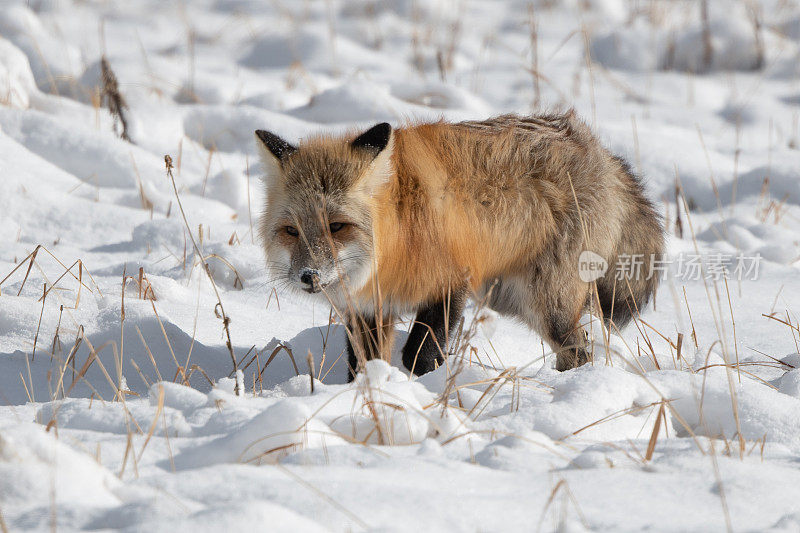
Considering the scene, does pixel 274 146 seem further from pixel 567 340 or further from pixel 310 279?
pixel 567 340

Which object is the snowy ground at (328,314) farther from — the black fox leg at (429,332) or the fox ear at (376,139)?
the fox ear at (376,139)

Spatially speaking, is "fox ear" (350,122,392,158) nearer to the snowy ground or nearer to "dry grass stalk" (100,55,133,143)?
the snowy ground

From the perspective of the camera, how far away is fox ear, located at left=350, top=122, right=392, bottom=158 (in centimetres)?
408

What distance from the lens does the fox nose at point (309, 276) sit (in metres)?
3.82

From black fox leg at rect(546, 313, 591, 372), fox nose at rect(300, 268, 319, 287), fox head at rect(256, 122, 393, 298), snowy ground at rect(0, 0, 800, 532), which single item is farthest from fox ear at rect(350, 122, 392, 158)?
black fox leg at rect(546, 313, 591, 372)

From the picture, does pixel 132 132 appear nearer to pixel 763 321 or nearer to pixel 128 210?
pixel 128 210

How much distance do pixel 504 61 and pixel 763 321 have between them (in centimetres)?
780

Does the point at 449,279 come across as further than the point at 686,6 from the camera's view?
No

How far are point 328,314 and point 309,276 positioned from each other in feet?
5.70

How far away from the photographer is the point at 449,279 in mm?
4234

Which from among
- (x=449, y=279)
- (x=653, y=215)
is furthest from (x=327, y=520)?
(x=653, y=215)

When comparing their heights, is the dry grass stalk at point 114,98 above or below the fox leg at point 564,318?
above

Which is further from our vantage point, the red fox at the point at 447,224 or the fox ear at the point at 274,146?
the fox ear at the point at 274,146

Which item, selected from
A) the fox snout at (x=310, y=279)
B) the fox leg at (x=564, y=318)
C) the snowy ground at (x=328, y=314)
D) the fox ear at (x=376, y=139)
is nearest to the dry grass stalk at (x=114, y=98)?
the snowy ground at (x=328, y=314)
